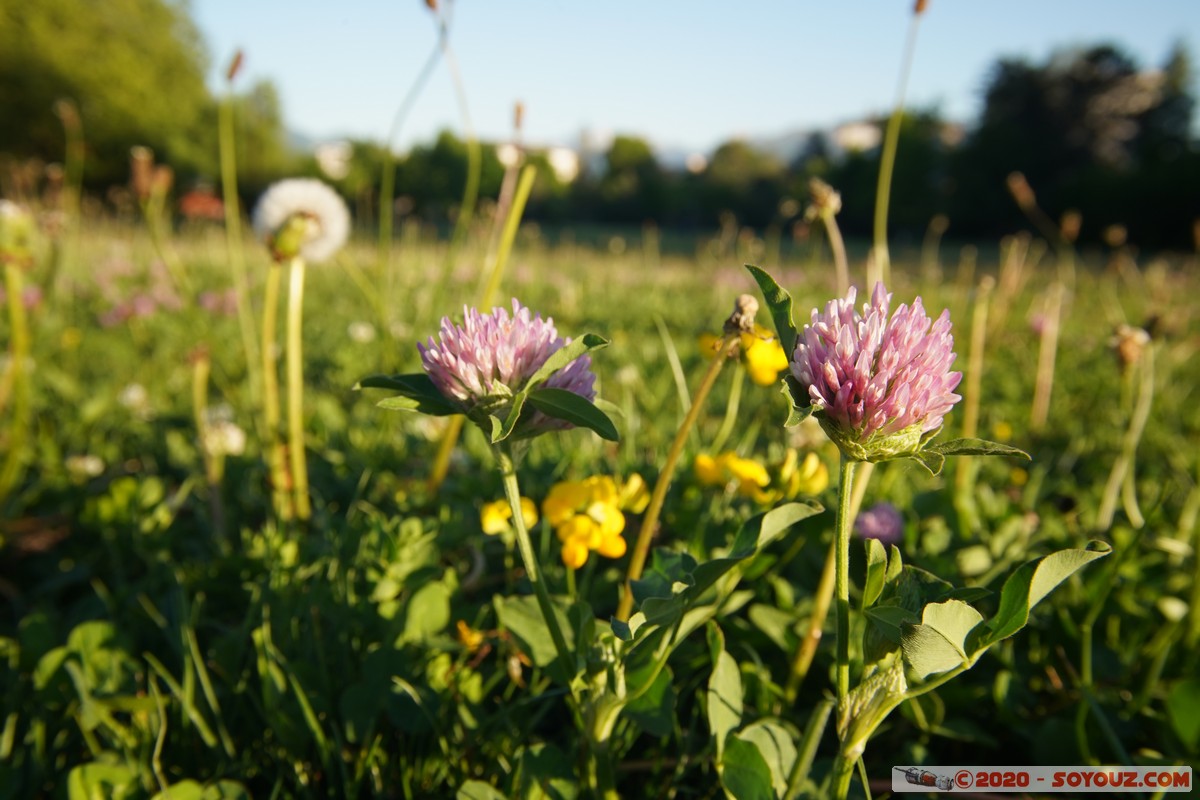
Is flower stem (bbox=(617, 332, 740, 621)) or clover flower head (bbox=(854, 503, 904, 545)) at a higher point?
flower stem (bbox=(617, 332, 740, 621))

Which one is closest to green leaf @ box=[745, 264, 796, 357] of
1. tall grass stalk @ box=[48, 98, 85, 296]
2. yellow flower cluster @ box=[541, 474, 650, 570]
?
yellow flower cluster @ box=[541, 474, 650, 570]

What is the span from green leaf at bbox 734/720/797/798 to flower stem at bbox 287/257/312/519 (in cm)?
87

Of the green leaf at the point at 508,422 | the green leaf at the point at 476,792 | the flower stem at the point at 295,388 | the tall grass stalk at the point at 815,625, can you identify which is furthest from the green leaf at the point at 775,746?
the flower stem at the point at 295,388

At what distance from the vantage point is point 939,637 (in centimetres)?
52

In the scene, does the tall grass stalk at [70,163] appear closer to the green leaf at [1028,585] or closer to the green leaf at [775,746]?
the green leaf at [775,746]

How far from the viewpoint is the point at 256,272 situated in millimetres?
5359

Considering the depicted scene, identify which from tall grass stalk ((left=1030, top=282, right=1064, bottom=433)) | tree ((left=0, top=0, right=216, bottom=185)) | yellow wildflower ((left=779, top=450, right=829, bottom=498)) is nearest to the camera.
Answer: yellow wildflower ((left=779, top=450, right=829, bottom=498))

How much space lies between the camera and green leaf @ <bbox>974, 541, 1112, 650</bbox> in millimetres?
513

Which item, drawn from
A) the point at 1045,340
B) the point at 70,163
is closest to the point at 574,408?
the point at 1045,340

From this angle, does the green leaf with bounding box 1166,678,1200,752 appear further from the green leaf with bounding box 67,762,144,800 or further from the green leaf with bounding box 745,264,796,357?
the green leaf with bounding box 67,762,144,800

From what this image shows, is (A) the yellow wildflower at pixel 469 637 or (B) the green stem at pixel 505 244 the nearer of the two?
(A) the yellow wildflower at pixel 469 637

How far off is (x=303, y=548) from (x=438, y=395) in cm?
63

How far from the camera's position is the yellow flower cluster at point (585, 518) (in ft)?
2.86

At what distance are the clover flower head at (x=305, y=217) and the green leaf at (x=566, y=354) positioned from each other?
2.45ft
